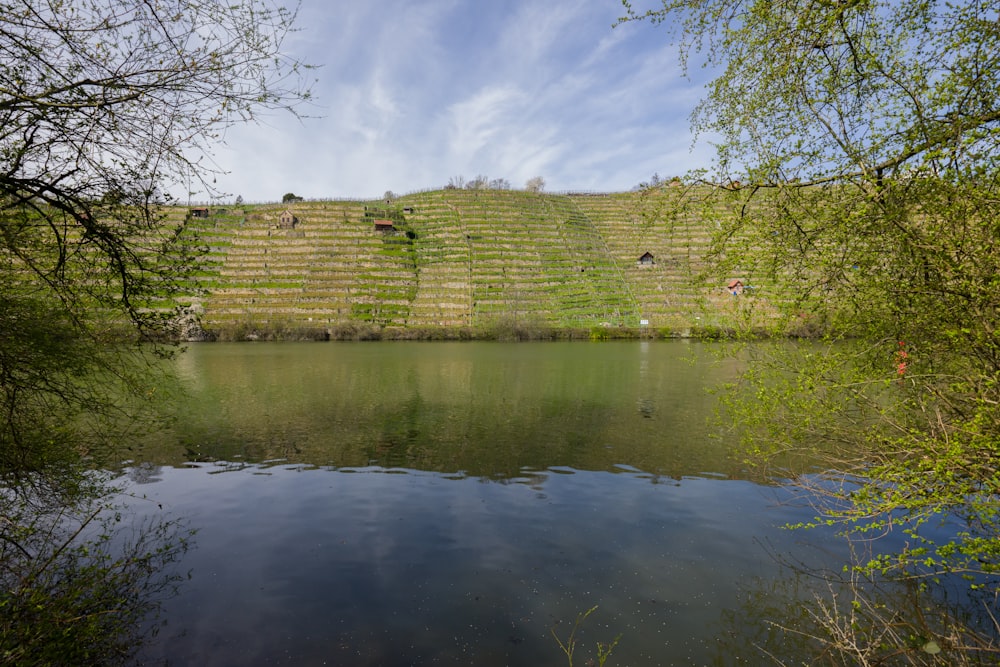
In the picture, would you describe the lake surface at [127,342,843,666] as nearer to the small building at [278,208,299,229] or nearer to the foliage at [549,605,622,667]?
the foliage at [549,605,622,667]

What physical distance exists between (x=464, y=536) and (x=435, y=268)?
9797cm

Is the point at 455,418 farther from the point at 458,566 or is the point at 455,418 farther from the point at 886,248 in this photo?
the point at 886,248

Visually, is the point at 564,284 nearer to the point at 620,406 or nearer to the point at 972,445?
the point at 620,406

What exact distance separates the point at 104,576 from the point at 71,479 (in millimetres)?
3735

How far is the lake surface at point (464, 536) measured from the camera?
7906 mm

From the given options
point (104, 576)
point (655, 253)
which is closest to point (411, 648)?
point (104, 576)

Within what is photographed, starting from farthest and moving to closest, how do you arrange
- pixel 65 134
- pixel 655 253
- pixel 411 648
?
1. pixel 655 253
2. pixel 411 648
3. pixel 65 134

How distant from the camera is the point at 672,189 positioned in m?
9.62

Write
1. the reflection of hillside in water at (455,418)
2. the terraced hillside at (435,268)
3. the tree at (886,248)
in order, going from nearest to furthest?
the tree at (886,248) → the reflection of hillside in water at (455,418) → the terraced hillside at (435,268)

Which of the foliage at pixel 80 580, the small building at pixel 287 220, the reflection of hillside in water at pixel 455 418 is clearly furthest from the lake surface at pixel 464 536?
the small building at pixel 287 220

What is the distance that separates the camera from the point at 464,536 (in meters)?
11.7

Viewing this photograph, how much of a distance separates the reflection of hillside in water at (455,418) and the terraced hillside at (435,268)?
44.4 metres

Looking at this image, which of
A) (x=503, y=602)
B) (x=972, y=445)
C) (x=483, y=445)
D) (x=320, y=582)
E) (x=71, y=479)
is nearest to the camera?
(x=972, y=445)

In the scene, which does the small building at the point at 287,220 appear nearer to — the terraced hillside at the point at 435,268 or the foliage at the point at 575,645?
the terraced hillside at the point at 435,268
